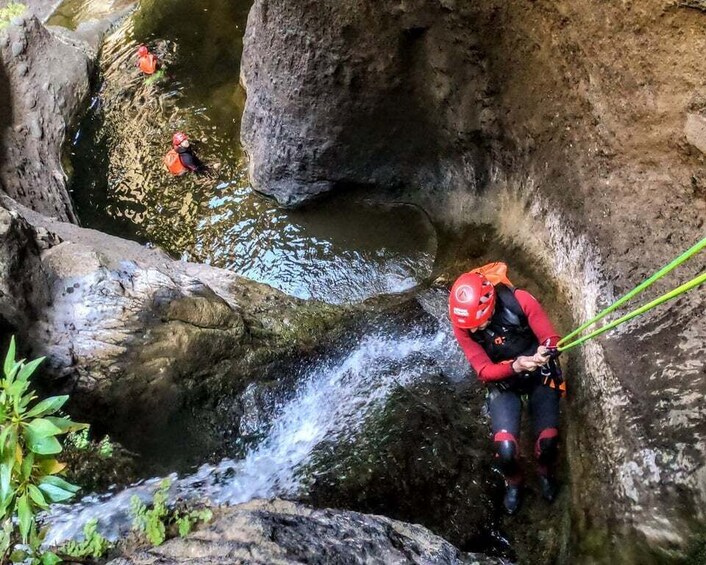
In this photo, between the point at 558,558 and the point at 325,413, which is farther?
the point at 325,413

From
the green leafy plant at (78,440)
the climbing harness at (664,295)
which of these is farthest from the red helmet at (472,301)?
the green leafy plant at (78,440)

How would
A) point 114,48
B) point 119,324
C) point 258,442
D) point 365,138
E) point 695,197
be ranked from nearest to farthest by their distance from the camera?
point 695,197 → point 119,324 → point 258,442 → point 365,138 → point 114,48

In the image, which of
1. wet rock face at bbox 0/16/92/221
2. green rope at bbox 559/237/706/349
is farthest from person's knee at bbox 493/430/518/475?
wet rock face at bbox 0/16/92/221

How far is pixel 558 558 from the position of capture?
335 cm

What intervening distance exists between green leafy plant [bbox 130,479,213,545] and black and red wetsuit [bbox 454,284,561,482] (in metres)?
2.13

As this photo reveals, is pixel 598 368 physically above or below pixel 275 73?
below

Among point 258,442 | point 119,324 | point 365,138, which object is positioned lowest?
point 258,442

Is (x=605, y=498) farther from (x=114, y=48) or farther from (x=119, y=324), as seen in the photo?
(x=114, y=48)

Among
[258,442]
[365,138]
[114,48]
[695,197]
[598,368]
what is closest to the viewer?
[695,197]

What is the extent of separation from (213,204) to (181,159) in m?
0.68

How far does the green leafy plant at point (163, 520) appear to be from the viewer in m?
2.68

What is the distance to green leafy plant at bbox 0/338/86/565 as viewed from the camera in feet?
7.28

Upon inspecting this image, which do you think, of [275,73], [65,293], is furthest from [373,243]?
[65,293]

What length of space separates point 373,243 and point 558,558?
11.9 ft
